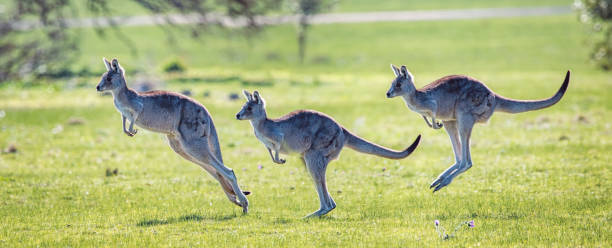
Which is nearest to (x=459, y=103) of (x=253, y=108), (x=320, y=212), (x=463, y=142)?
(x=463, y=142)

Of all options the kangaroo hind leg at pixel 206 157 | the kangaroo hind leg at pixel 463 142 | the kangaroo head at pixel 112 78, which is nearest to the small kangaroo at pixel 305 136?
the kangaroo hind leg at pixel 206 157

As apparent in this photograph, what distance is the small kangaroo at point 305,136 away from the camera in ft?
32.6

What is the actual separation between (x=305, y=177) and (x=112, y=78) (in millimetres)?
5410

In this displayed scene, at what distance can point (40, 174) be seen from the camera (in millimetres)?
14414

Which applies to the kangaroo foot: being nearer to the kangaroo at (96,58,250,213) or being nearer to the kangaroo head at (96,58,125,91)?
the kangaroo at (96,58,250,213)

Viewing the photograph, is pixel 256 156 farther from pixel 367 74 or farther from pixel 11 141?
pixel 367 74

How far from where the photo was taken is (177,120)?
406 inches

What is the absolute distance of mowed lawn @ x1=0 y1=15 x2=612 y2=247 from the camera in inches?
368

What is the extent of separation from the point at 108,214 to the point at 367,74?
2738cm

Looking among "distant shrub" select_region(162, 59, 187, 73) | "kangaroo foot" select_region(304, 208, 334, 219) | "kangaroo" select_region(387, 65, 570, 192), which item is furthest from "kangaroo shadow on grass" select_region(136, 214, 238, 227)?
"distant shrub" select_region(162, 59, 187, 73)

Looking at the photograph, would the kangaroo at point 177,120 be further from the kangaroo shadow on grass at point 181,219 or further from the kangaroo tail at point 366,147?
the kangaroo tail at point 366,147

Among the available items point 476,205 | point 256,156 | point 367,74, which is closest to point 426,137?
point 256,156

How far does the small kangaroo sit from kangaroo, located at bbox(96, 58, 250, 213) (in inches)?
31.8

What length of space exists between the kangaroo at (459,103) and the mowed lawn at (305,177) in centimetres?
105
